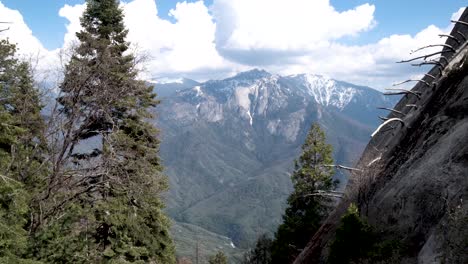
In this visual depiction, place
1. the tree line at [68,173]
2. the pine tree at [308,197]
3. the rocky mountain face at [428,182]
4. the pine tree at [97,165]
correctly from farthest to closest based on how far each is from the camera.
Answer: the pine tree at [308,197] < the pine tree at [97,165] < the tree line at [68,173] < the rocky mountain face at [428,182]

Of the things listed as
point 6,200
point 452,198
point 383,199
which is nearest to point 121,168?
point 6,200

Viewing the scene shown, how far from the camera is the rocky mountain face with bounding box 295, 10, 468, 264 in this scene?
12.5m

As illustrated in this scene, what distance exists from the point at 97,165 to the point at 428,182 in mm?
13119

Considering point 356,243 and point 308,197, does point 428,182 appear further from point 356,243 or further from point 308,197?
point 308,197

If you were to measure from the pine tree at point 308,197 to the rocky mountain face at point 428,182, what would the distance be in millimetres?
14928

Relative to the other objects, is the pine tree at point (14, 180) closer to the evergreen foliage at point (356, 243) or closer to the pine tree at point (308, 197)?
the evergreen foliage at point (356, 243)

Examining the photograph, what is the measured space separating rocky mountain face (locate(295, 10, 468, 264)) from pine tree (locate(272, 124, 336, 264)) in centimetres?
1493

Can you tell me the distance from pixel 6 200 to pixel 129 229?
919cm

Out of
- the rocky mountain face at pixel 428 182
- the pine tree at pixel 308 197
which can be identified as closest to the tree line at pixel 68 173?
the rocky mountain face at pixel 428 182

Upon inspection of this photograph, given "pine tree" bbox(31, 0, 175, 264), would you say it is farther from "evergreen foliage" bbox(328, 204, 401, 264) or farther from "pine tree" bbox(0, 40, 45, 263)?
"evergreen foliage" bbox(328, 204, 401, 264)

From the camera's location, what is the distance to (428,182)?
594 inches

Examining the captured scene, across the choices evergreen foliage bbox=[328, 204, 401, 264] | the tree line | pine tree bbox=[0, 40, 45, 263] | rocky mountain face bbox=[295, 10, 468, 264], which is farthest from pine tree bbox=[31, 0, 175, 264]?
rocky mountain face bbox=[295, 10, 468, 264]

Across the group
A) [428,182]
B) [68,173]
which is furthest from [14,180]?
[428,182]

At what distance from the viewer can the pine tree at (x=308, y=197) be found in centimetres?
3831
